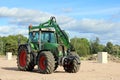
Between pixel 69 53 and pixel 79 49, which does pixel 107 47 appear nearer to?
pixel 79 49

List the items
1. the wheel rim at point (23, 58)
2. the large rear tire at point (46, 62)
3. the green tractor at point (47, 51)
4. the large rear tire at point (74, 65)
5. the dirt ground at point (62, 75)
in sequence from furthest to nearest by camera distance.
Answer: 1. the wheel rim at point (23, 58)
2. the large rear tire at point (74, 65)
3. the green tractor at point (47, 51)
4. the large rear tire at point (46, 62)
5. the dirt ground at point (62, 75)

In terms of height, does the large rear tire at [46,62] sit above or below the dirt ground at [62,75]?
above

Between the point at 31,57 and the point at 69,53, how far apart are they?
2.73m

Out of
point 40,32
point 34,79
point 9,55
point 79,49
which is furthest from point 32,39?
point 79,49

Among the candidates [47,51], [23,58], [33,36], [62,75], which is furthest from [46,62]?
[23,58]

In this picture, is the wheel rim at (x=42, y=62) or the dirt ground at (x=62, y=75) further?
the wheel rim at (x=42, y=62)

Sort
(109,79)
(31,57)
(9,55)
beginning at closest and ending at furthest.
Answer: (109,79) → (31,57) → (9,55)

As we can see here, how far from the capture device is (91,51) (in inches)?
5792

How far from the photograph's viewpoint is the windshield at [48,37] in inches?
973

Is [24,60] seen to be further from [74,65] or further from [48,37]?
[74,65]

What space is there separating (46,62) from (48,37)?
2.79 meters

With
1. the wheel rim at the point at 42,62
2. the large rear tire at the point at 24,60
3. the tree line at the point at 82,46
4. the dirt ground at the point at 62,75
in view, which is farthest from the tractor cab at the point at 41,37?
the tree line at the point at 82,46

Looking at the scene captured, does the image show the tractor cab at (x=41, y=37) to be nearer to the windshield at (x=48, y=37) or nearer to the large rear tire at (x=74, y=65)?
the windshield at (x=48, y=37)

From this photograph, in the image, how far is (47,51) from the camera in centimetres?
2350
